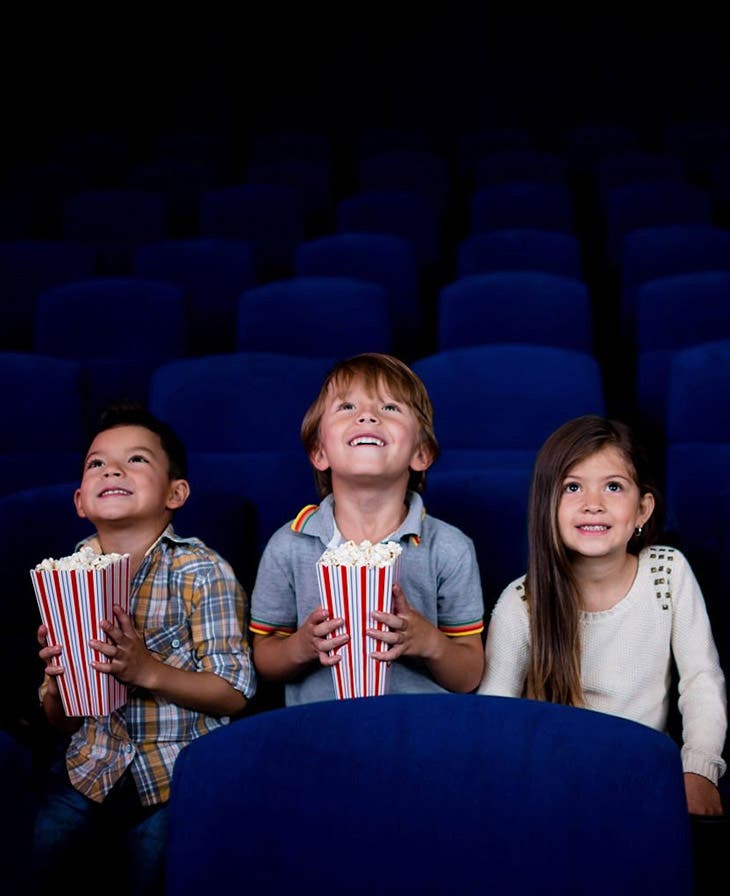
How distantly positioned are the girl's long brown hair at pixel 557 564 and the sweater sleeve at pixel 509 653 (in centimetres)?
2

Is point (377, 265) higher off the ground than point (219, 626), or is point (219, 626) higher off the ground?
point (377, 265)

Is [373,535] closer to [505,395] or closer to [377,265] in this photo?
[505,395]

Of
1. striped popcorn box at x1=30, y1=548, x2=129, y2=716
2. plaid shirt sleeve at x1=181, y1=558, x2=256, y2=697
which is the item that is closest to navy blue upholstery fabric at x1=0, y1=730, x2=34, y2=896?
striped popcorn box at x1=30, y1=548, x2=129, y2=716

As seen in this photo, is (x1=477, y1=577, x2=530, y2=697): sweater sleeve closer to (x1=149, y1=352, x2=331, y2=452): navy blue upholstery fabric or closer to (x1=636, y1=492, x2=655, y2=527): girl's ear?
(x1=636, y1=492, x2=655, y2=527): girl's ear

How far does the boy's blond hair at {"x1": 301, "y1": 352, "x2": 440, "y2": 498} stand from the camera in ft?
4.64

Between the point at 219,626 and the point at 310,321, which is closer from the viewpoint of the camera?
the point at 219,626

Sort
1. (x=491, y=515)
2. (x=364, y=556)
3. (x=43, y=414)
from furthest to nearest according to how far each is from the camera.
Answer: (x=43, y=414), (x=491, y=515), (x=364, y=556)

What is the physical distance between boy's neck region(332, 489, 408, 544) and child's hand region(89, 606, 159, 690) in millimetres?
334

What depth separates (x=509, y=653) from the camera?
136 cm

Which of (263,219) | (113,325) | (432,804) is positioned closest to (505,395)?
(113,325)

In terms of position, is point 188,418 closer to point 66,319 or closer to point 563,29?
point 66,319

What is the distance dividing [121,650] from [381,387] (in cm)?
49

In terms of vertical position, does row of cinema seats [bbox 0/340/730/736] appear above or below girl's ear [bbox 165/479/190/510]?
above

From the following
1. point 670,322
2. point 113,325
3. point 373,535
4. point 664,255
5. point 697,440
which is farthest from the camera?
point 664,255
